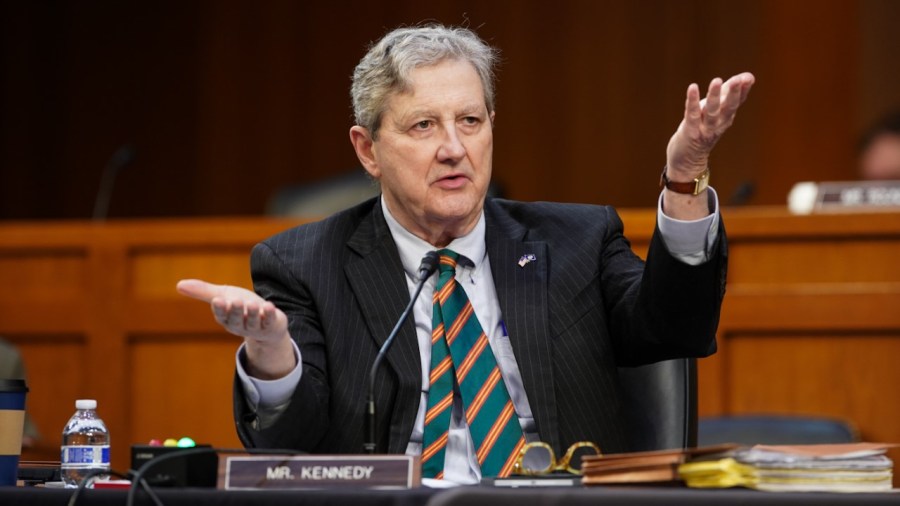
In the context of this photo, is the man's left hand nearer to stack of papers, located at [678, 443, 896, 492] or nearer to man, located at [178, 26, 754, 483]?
man, located at [178, 26, 754, 483]

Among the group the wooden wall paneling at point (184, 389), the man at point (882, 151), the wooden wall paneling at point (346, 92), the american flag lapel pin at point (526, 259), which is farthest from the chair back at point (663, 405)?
the wooden wall paneling at point (346, 92)

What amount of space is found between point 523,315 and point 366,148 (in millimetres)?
504

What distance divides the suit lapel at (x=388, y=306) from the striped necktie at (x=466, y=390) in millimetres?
41

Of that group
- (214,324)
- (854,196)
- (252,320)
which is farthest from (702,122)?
(214,324)

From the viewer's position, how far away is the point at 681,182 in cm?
209

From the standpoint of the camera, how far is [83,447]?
2.00m

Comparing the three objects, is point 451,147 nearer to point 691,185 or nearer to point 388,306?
point 388,306

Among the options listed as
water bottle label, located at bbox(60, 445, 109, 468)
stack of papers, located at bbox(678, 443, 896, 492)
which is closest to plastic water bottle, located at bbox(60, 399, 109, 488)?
water bottle label, located at bbox(60, 445, 109, 468)

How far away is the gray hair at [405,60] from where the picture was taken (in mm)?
2438

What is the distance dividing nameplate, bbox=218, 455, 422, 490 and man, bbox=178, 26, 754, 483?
1.44 ft

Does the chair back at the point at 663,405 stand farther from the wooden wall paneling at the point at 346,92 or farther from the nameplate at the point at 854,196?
the wooden wall paneling at the point at 346,92

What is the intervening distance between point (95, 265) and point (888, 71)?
417 centimetres

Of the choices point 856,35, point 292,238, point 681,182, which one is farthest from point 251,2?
point 681,182

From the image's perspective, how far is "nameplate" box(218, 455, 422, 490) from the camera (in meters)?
1.60
